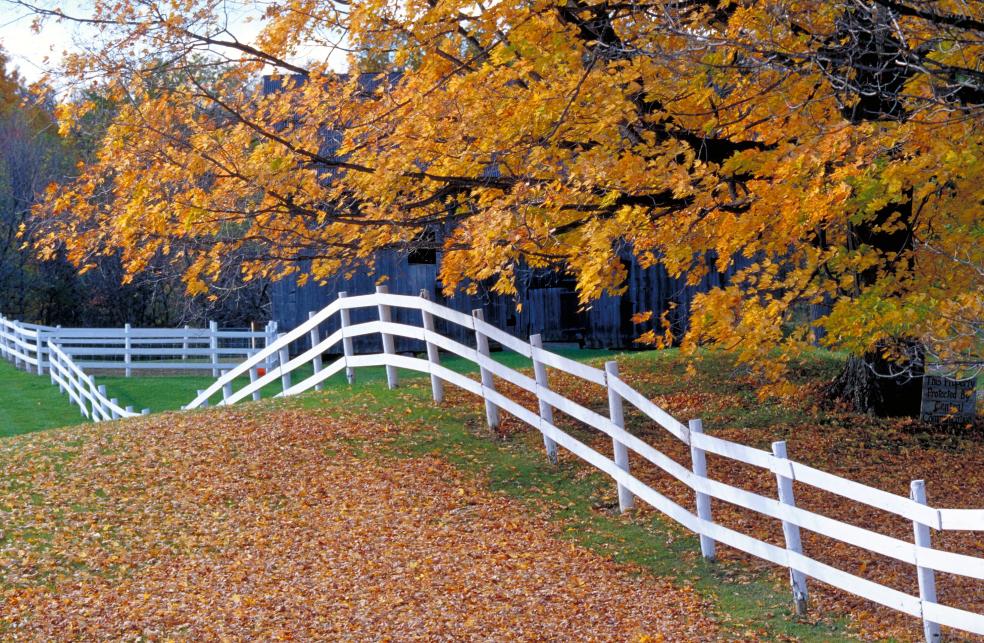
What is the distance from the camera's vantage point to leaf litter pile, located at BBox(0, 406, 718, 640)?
22.7ft

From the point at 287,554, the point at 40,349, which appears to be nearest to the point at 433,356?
the point at 287,554

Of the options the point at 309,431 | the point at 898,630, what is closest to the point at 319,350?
the point at 309,431

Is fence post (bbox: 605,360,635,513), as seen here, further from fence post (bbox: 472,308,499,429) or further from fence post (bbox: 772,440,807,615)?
fence post (bbox: 772,440,807,615)

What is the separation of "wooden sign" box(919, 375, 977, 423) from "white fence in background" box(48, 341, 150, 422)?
10229mm

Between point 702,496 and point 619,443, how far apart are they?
120 centimetres

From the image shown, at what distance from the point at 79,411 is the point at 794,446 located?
14851 millimetres

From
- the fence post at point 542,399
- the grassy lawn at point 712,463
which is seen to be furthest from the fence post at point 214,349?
the fence post at point 542,399

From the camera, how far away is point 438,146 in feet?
34.4

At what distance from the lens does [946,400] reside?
11961 millimetres

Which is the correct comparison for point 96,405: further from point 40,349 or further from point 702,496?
point 702,496

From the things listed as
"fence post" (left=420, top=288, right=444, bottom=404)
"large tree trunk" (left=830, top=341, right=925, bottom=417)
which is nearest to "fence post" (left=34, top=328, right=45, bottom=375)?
"fence post" (left=420, top=288, right=444, bottom=404)

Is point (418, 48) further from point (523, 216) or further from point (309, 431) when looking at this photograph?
point (309, 431)

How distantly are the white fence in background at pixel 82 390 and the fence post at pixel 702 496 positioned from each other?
9334mm

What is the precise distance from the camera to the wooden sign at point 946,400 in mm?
11883
